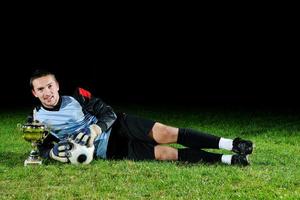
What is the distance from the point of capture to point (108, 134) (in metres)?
7.54

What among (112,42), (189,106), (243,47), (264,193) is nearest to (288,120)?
(189,106)

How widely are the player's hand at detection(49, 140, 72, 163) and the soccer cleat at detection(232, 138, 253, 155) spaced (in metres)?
1.86

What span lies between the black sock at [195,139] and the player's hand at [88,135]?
94 cm

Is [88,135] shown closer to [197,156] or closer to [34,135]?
[34,135]

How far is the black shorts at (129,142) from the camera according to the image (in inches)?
294

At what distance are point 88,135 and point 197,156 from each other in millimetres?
1281

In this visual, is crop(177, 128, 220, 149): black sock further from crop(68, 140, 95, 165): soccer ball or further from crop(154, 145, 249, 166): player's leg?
crop(68, 140, 95, 165): soccer ball

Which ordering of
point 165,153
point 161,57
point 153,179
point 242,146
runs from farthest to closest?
1. point 161,57
2. point 165,153
3. point 242,146
4. point 153,179

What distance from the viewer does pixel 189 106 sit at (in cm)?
1753

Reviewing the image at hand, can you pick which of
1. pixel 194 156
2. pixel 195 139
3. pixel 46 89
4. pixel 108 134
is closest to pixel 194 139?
pixel 195 139

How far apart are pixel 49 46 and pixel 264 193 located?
1056 inches

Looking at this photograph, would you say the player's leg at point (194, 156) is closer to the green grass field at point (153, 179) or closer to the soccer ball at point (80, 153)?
the green grass field at point (153, 179)

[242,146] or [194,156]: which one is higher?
[242,146]

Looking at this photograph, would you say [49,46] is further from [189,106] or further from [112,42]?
[189,106]
